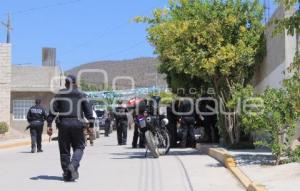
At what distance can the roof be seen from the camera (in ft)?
150

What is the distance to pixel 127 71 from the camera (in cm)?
10362

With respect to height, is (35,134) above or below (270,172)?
above

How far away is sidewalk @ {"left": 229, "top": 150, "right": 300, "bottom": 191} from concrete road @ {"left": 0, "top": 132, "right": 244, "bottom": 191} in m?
0.41

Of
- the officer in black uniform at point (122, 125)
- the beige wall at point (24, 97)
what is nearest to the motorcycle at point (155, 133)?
the officer in black uniform at point (122, 125)

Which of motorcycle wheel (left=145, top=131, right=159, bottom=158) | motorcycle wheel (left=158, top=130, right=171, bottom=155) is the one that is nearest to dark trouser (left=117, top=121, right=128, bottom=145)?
motorcycle wheel (left=158, top=130, right=171, bottom=155)

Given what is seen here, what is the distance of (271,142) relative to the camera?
42.4ft

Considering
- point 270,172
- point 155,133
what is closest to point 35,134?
point 155,133

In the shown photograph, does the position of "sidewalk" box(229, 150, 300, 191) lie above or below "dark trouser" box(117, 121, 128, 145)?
below

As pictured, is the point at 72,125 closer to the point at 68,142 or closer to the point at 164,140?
the point at 68,142

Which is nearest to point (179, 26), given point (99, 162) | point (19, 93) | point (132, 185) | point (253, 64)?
point (253, 64)

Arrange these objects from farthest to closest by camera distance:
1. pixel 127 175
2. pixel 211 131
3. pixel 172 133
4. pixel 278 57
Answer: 1. pixel 211 131
2. pixel 172 133
3. pixel 278 57
4. pixel 127 175

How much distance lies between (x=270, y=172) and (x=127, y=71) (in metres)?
92.2

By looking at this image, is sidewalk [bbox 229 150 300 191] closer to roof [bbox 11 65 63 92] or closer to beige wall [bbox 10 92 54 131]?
beige wall [bbox 10 92 54 131]

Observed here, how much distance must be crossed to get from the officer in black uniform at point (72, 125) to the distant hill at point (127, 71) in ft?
275
